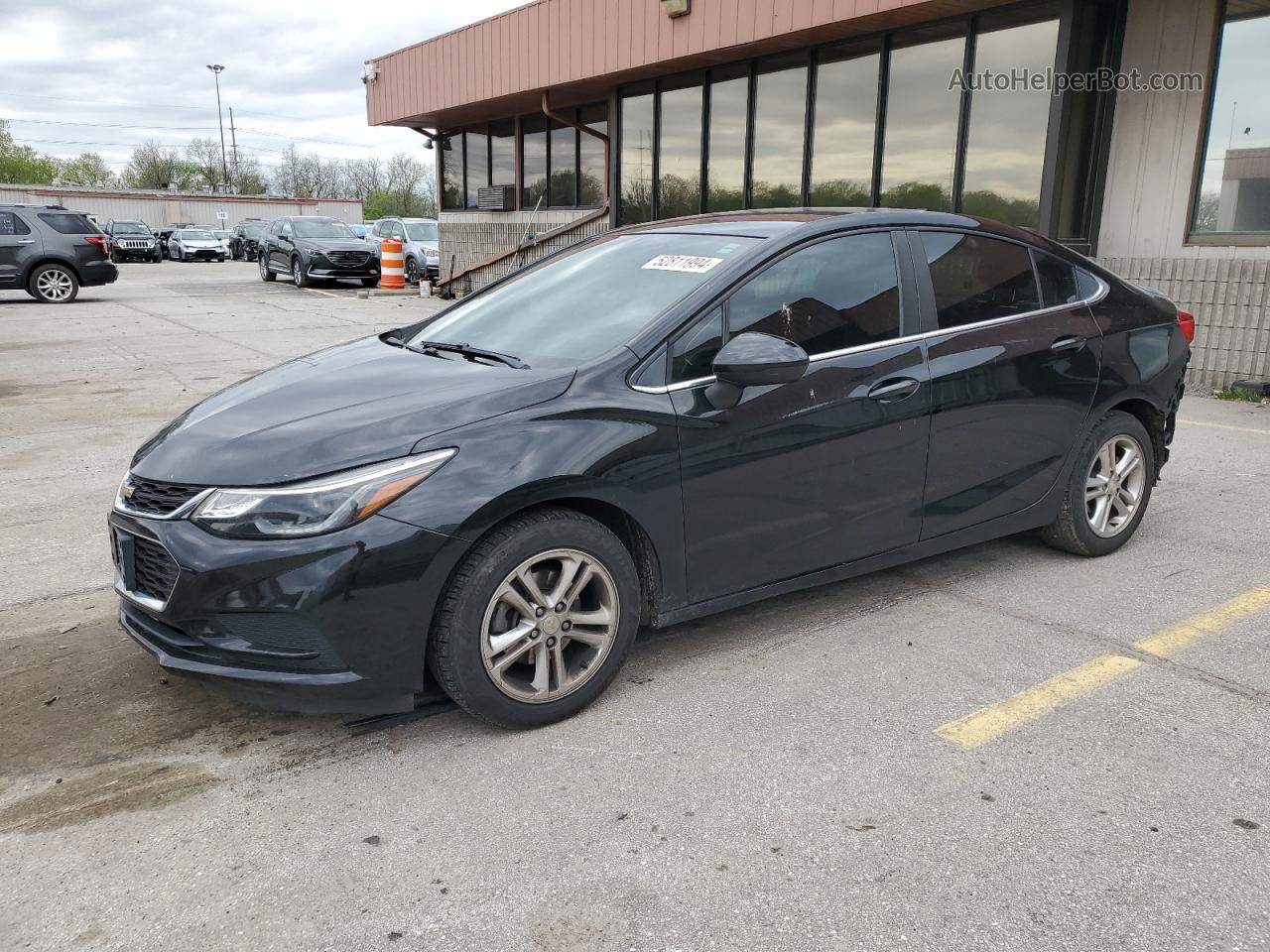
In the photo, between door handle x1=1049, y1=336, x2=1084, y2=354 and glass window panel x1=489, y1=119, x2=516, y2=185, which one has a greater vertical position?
glass window panel x1=489, y1=119, x2=516, y2=185

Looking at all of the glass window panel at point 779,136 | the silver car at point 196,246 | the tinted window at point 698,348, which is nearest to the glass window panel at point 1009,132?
the glass window panel at point 779,136

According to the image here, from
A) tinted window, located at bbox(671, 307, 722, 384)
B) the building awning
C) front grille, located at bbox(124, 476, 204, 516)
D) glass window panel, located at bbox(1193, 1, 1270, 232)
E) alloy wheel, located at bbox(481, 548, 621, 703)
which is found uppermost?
the building awning

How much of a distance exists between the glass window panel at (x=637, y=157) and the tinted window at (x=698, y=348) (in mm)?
13259

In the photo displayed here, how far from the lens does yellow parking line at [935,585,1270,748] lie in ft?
10.5

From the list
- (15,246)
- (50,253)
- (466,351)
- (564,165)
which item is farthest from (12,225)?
(466,351)

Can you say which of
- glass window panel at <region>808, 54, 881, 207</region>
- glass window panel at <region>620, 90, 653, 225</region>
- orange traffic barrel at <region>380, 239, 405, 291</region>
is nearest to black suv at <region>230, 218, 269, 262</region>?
orange traffic barrel at <region>380, 239, 405, 291</region>

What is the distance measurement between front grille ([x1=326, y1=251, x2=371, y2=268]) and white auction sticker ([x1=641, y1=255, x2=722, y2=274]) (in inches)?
827

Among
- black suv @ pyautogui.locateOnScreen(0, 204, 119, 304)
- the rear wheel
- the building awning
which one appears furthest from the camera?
the rear wheel

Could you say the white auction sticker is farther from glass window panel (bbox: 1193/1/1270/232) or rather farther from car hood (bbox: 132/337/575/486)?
glass window panel (bbox: 1193/1/1270/232)

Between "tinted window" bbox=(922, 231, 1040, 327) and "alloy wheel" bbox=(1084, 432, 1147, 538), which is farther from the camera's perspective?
"alloy wheel" bbox=(1084, 432, 1147, 538)

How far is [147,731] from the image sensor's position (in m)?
3.19

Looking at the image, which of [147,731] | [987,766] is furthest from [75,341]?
[987,766]

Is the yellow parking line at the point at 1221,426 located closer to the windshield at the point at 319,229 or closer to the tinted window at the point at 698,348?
the tinted window at the point at 698,348

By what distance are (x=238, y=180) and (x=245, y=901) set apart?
332 ft
